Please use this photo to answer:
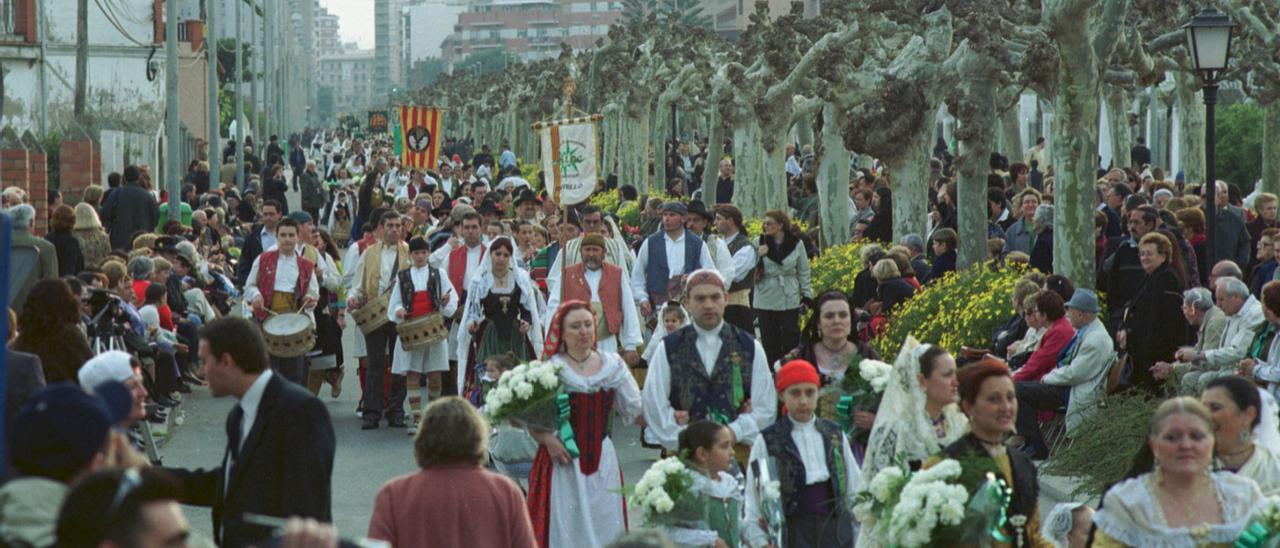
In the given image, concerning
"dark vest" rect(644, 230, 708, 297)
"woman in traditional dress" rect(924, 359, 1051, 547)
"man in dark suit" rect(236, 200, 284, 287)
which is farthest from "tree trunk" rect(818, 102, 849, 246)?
"woman in traditional dress" rect(924, 359, 1051, 547)

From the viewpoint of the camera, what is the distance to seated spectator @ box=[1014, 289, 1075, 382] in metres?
14.6

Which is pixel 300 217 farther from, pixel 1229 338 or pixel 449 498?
Result: pixel 449 498

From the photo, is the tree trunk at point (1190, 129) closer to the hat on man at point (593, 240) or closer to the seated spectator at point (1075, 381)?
the seated spectator at point (1075, 381)

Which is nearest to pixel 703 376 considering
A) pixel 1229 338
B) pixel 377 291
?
pixel 1229 338

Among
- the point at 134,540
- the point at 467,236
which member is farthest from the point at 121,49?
the point at 134,540

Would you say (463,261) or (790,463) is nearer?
(790,463)

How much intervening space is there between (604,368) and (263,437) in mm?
3253

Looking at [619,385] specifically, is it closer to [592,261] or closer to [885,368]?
[885,368]

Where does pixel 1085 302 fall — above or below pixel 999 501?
above

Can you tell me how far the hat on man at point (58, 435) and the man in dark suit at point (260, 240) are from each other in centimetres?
1351

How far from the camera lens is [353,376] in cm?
2111

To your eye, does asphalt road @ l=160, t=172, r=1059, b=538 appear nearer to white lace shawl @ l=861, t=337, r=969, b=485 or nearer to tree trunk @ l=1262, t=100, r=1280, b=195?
white lace shawl @ l=861, t=337, r=969, b=485

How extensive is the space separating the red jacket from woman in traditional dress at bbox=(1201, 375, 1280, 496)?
22.7 feet

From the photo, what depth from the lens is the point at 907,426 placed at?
8.75m
